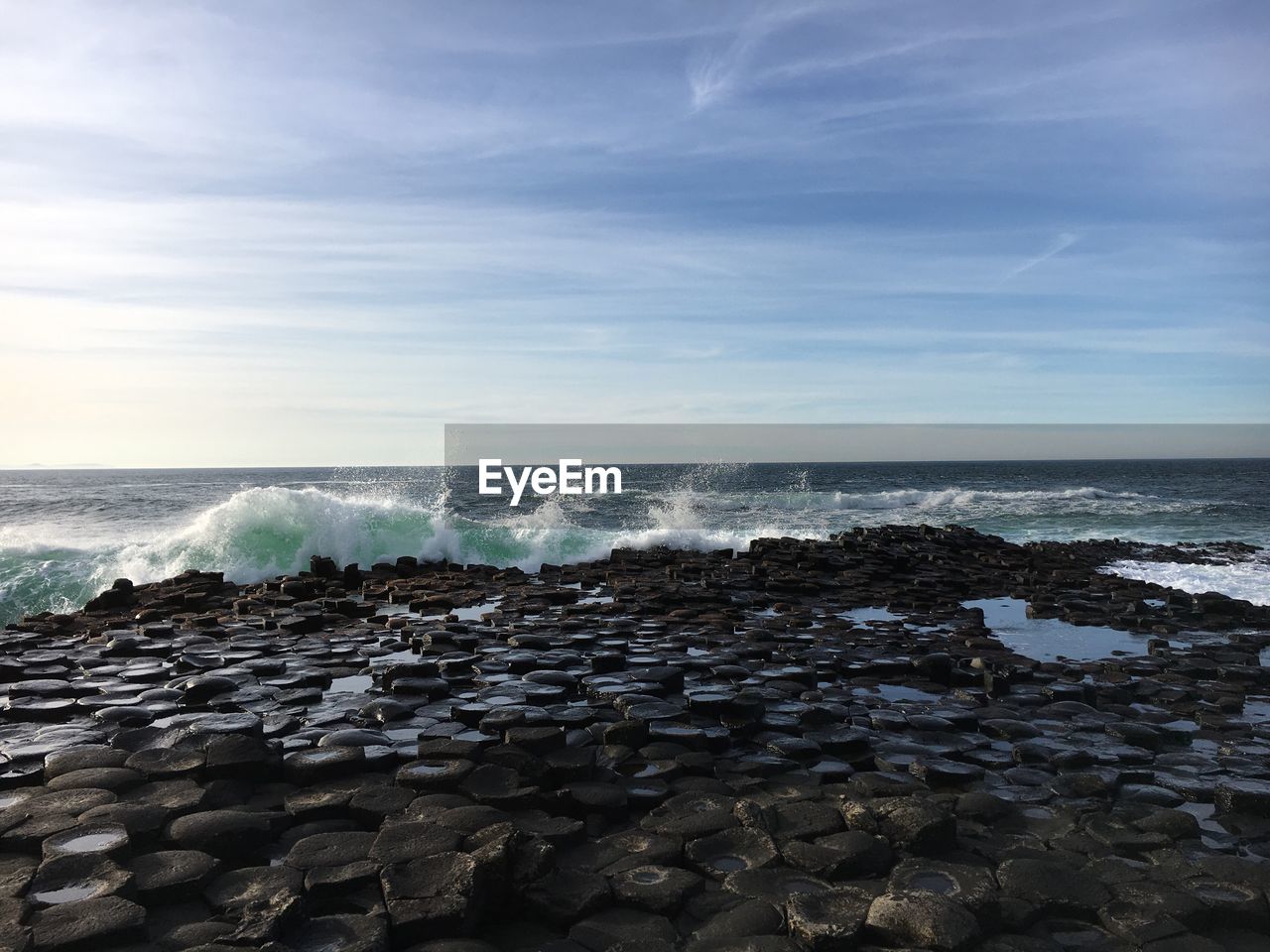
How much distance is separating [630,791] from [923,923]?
89.7 inches

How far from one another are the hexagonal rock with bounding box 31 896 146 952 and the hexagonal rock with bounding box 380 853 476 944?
1137mm

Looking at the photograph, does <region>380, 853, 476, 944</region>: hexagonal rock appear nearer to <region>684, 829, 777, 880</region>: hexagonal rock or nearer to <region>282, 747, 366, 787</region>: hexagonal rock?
<region>684, 829, 777, 880</region>: hexagonal rock

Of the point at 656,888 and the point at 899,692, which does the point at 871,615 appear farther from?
the point at 656,888

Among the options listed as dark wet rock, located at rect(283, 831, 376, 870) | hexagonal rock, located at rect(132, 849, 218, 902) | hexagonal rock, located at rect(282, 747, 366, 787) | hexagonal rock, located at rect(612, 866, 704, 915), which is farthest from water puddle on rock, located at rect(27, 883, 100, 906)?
hexagonal rock, located at rect(612, 866, 704, 915)

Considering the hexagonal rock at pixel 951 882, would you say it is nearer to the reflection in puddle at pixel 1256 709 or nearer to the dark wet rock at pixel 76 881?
the dark wet rock at pixel 76 881

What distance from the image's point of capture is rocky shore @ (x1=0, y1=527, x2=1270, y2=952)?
164 inches

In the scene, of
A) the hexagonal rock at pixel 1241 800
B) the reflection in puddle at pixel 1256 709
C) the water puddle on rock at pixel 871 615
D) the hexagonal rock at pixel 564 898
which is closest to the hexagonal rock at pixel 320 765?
the hexagonal rock at pixel 564 898

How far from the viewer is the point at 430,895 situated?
4.19 meters

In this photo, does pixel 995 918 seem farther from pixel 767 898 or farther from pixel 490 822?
pixel 490 822

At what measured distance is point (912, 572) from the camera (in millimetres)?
18141

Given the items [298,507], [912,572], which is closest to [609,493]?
[298,507]

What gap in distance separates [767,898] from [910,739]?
3.04 meters

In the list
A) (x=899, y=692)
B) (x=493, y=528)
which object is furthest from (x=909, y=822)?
(x=493, y=528)

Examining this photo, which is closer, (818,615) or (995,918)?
(995,918)
